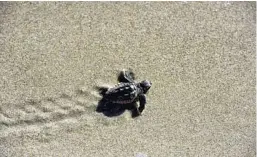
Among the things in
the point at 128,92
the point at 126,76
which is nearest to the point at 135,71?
the point at 126,76

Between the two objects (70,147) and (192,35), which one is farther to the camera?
(192,35)

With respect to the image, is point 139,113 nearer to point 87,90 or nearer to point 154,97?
point 154,97

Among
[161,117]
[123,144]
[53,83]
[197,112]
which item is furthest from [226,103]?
[53,83]

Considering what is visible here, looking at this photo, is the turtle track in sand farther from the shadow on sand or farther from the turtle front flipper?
the turtle front flipper

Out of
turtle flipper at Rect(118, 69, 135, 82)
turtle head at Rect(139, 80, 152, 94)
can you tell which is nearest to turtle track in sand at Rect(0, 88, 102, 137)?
turtle flipper at Rect(118, 69, 135, 82)

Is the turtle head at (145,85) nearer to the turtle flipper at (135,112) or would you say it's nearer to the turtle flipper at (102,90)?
the turtle flipper at (135,112)
